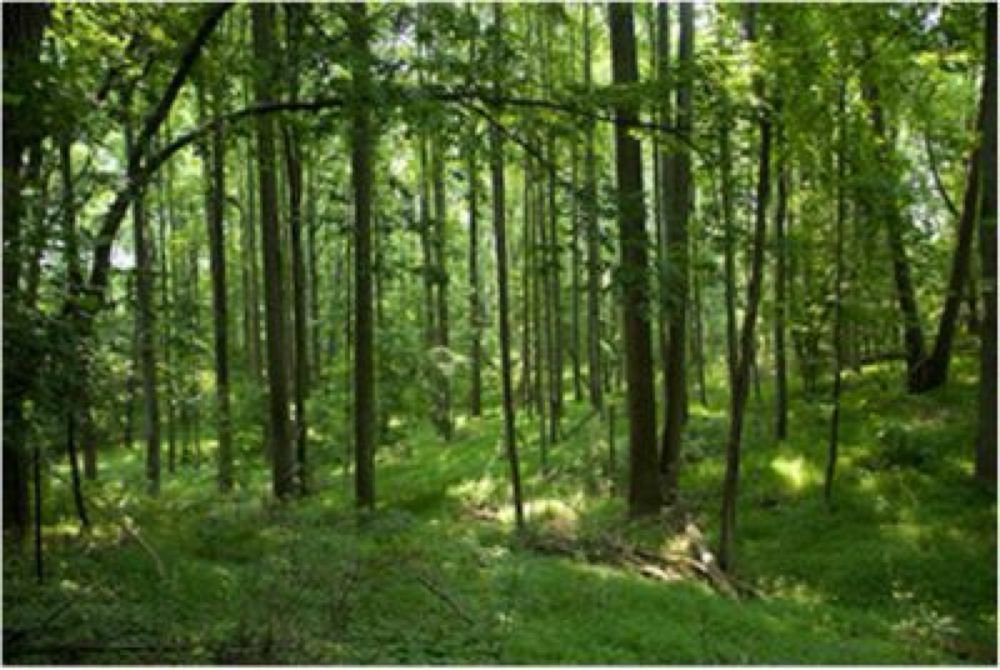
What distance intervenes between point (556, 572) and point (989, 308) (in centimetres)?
709

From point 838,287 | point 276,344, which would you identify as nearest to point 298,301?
point 276,344

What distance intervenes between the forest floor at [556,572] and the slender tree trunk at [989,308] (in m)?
0.43

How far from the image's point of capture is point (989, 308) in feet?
41.0

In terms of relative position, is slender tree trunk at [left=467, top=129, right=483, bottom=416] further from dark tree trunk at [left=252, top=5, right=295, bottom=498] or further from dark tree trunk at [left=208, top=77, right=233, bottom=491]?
dark tree trunk at [left=252, top=5, right=295, bottom=498]

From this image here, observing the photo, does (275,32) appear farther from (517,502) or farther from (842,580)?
(842,580)

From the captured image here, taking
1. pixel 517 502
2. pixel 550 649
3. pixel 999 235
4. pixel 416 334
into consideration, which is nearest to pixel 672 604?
pixel 550 649

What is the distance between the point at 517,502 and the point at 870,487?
177 inches

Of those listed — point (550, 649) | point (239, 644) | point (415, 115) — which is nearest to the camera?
point (239, 644)

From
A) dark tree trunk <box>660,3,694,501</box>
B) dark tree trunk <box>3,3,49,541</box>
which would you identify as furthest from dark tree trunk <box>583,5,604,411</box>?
dark tree trunk <box>3,3,49,541</box>

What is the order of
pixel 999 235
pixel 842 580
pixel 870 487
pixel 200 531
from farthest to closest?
pixel 870 487
pixel 999 235
pixel 842 580
pixel 200 531

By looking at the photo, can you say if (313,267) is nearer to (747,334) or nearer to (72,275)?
(747,334)

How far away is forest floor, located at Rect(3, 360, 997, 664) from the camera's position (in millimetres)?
6176

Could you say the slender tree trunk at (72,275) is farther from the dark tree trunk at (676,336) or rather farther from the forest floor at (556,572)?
the dark tree trunk at (676,336)

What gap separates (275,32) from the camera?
11320 mm
